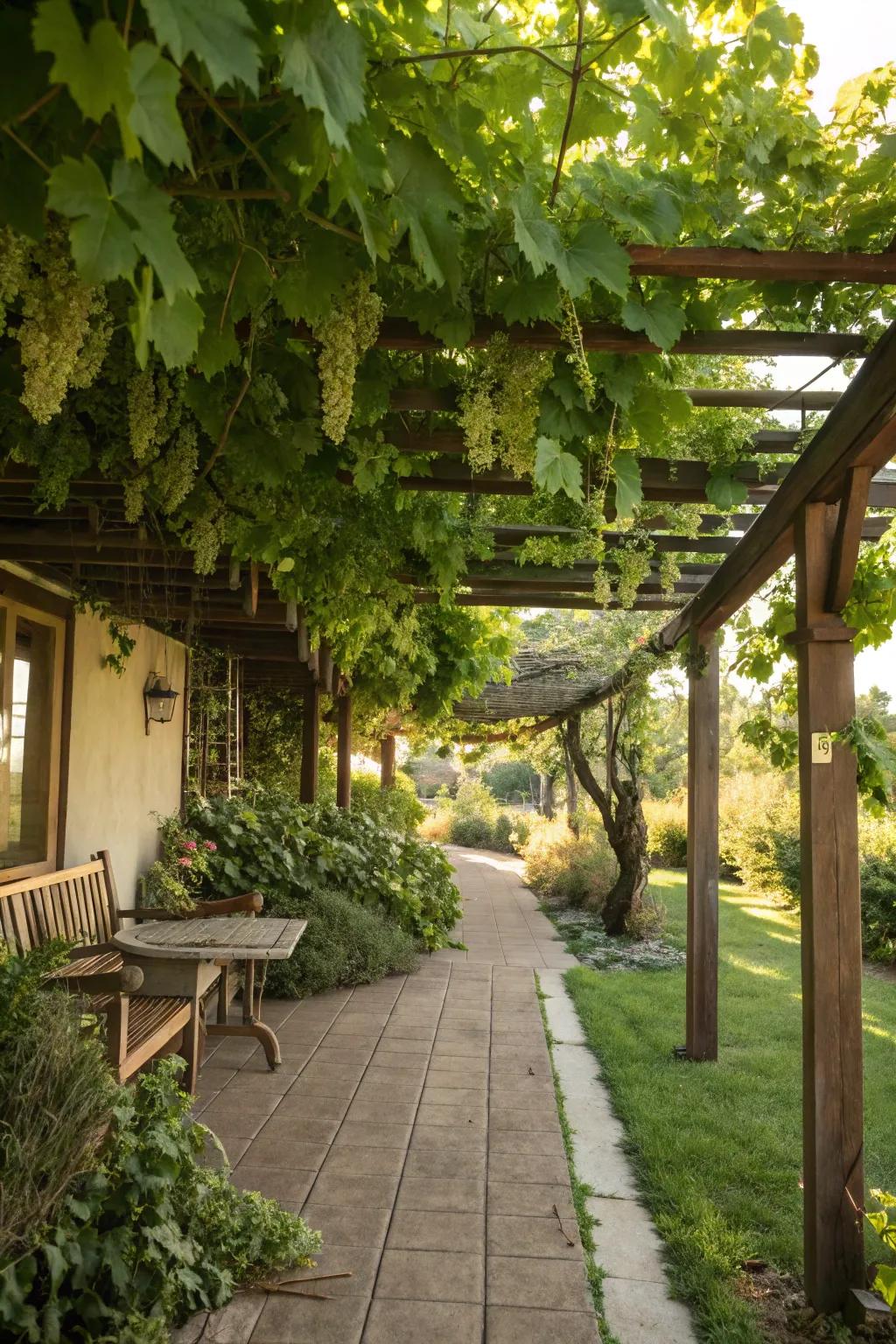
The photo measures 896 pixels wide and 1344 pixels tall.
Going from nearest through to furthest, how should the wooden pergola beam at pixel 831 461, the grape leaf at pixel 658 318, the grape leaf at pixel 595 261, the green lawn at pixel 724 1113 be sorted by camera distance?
1. the grape leaf at pixel 595 261
2. the grape leaf at pixel 658 318
3. the wooden pergola beam at pixel 831 461
4. the green lawn at pixel 724 1113

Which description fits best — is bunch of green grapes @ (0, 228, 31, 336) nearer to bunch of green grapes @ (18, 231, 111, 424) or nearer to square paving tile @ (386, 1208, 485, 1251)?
bunch of green grapes @ (18, 231, 111, 424)

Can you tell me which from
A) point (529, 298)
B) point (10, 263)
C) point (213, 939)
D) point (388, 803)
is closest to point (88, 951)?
point (213, 939)

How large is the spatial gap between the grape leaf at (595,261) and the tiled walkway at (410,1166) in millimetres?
2719

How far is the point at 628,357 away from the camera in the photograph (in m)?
2.69

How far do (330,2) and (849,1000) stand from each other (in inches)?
122

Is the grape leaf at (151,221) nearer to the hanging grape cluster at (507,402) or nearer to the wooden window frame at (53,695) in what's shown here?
the hanging grape cluster at (507,402)

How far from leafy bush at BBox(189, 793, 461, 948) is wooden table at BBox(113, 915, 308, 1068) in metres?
2.08

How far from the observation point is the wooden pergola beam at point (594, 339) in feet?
8.10

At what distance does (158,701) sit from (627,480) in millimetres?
4706

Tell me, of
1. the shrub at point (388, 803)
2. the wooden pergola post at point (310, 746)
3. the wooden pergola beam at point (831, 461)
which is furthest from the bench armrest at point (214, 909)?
the shrub at point (388, 803)

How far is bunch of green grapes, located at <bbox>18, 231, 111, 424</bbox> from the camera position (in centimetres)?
184

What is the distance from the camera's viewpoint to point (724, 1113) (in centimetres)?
471

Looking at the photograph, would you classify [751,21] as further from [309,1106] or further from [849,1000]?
[309,1106]

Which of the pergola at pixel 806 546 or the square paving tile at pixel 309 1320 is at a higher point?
the pergola at pixel 806 546
